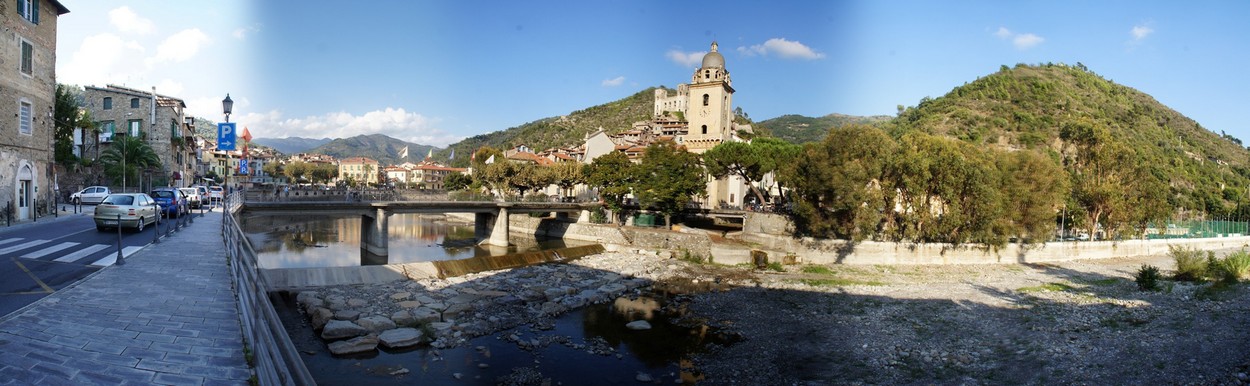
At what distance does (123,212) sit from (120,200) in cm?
94

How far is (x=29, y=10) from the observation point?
A: 2122 centimetres

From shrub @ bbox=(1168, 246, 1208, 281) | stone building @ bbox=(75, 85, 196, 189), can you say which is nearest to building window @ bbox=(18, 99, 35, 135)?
stone building @ bbox=(75, 85, 196, 189)

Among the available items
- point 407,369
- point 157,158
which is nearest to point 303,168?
point 157,158

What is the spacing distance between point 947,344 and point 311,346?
15.8 metres

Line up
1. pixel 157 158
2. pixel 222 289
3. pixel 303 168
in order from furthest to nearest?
1. pixel 303 168
2. pixel 157 158
3. pixel 222 289

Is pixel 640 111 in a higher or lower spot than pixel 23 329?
higher

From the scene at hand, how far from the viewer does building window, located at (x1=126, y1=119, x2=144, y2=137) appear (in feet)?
146

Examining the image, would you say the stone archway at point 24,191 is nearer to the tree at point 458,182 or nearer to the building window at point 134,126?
the building window at point 134,126

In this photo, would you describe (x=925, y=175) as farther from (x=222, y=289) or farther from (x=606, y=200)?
(x=222, y=289)

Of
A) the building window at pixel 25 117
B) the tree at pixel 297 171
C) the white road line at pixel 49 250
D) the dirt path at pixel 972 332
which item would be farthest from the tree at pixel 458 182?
the white road line at pixel 49 250

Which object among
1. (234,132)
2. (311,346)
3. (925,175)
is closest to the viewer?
(311,346)

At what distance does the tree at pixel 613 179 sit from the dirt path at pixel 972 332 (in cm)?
1817

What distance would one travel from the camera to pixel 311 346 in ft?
47.0

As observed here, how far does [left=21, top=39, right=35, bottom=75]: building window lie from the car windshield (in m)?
8.72
